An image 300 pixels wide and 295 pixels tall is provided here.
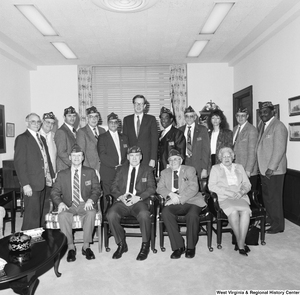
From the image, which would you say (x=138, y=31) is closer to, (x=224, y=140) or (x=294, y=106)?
(x=224, y=140)

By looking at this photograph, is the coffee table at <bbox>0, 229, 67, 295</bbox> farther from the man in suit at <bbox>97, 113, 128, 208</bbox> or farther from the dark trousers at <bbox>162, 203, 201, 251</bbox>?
the man in suit at <bbox>97, 113, 128, 208</bbox>

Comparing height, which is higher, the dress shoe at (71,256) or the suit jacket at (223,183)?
the suit jacket at (223,183)

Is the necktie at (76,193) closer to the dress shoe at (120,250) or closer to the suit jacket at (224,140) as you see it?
the dress shoe at (120,250)

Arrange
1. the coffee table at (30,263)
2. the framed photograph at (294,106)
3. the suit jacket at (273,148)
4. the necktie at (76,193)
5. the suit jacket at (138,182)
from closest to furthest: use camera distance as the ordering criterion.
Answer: the coffee table at (30,263) → the necktie at (76,193) → the suit jacket at (138,182) → the suit jacket at (273,148) → the framed photograph at (294,106)

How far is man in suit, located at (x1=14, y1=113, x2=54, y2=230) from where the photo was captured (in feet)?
13.0

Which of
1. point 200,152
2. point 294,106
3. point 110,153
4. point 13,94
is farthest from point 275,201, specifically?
point 13,94

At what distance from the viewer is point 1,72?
6359mm

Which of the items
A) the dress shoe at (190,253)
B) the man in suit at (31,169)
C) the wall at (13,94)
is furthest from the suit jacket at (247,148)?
the wall at (13,94)

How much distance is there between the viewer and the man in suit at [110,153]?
15.0 ft

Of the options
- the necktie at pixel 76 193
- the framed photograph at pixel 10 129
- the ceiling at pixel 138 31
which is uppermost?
the ceiling at pixel 138 31

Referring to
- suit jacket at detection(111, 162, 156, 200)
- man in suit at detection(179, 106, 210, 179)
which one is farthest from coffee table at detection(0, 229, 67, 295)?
man in suit at detection(179, 106, 210, 179)

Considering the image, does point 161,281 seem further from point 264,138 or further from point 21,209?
point 21,209

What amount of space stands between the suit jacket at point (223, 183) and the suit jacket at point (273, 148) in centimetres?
60

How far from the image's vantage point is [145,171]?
420 cm
